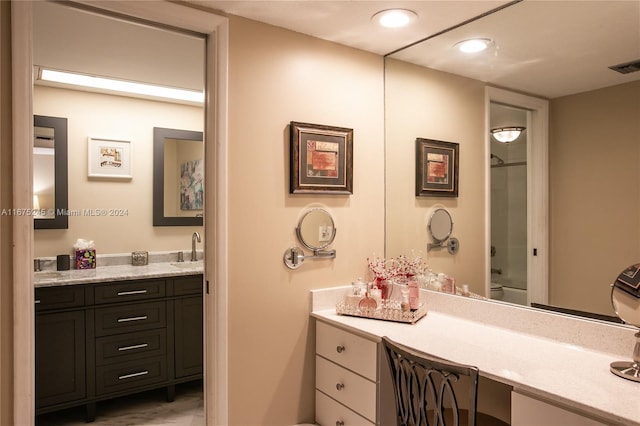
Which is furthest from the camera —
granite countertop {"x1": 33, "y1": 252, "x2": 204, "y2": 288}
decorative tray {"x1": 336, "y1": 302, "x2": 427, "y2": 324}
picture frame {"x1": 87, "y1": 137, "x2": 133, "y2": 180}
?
picture frame {"x1": 87, "y1": 137, "x2": 133, "y2": 180}

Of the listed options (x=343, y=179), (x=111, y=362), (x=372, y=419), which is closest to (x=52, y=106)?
(x=111, y=362)

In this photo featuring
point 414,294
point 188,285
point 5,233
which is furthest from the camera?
point 188,285

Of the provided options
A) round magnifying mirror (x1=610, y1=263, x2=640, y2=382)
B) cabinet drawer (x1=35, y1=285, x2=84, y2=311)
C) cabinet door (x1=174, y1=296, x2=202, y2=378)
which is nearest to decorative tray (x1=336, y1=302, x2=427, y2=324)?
round magnifying mirror (x1=610, y1=263, x2=640, y2=382)

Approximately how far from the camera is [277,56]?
2223mm

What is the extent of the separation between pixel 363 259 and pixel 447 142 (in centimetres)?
83

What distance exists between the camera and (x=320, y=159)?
92.1 inches

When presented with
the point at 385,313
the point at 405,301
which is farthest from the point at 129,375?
the point at 405,301

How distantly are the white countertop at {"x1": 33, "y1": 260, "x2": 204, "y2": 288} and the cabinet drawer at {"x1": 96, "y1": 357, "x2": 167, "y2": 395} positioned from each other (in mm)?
581

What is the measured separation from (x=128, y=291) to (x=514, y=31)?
2.73 metres

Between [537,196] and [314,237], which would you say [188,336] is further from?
[537,196]

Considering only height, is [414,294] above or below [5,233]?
below

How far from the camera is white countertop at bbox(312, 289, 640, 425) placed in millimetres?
1282

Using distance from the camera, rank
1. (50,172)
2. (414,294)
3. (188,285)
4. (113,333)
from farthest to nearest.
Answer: (50,172)
(188,285)
(113,333)
(414,294)

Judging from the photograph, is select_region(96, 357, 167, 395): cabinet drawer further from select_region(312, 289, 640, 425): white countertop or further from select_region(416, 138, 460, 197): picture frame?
select_region(416, 138, 460, 197): picture frame
